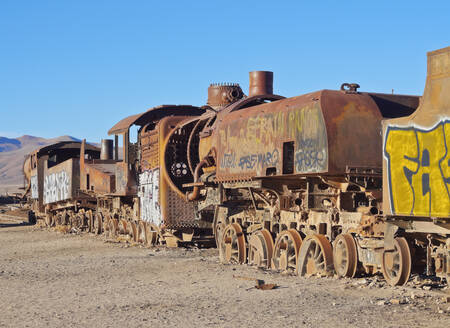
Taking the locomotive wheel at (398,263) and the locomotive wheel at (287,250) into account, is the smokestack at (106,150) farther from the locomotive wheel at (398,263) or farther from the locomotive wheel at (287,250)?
the locomotive wheel at (398,263)

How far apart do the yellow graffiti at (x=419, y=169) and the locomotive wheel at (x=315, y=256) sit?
8.79 feet

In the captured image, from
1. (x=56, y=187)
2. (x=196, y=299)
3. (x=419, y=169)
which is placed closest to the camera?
(x=419, y=169)

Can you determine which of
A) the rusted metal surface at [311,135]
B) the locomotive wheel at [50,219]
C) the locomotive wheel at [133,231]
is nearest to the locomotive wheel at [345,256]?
the rusted metal surface at [311,135]

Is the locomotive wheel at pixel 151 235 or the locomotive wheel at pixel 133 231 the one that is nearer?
the locomotive wheel at pixel 151 235

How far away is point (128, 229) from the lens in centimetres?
2447

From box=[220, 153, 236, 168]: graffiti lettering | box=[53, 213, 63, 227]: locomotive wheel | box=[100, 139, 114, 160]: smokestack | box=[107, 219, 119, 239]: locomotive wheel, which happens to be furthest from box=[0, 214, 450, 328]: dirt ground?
box=[53, 213, 63, 227]: locomotive wheel

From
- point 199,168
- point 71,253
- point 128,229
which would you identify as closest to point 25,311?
point 199,168

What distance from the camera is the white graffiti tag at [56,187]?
105 ft

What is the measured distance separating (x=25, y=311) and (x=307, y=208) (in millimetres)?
5793

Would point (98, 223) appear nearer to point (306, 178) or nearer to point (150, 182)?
point (150, 182)

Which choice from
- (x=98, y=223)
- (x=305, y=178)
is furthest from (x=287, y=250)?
(x=98, y=223)

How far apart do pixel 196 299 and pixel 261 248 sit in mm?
5004

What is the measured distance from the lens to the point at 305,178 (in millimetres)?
13234

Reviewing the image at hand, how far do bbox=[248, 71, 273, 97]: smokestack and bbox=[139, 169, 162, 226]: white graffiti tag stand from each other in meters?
3.96
